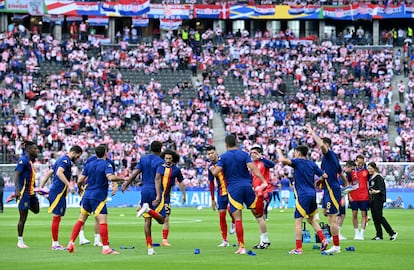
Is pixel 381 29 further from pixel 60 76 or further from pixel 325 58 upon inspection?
pixel 60 76

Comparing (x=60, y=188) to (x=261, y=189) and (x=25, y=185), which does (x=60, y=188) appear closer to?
(x=25, y=185)

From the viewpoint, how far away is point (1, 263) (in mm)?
18219

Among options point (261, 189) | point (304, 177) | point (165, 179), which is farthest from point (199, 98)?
point (304, 177)

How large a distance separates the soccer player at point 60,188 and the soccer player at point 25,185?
82cm

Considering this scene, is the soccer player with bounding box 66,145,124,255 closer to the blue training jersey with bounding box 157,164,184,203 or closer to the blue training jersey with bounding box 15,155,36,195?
the blue training jersey with bounding box 157,164,184,203

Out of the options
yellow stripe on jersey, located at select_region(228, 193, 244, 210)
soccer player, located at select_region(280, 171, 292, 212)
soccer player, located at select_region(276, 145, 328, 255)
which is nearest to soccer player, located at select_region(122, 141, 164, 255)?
yellow stripe on jersey, located at select_region(228, 193, 244, 210)

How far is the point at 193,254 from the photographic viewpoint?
802 inches

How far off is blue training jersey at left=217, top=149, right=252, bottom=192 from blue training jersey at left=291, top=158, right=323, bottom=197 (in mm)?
1027

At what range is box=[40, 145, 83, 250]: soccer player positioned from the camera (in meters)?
21.8

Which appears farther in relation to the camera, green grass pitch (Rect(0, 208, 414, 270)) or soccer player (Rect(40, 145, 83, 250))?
soccer player (Rect(40, 145, 83, 250))

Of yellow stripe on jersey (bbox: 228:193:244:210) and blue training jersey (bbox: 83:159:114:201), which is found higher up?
blue training jersey (bbox: 83:159:114:201)

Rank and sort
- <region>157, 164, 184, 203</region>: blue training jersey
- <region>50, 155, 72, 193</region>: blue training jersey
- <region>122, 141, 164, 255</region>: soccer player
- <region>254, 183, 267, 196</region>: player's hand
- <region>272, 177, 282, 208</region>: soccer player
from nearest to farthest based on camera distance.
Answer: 1. <region>122, 141, 164, 255</region>: soccer player
2. <region>254, 183, 267, 196</region>: player's hand
3. <region>157, 164, 184, 203</region>: blue training jersey
4. <region>50, 155, 72, 193</region>: blue training jersey
5. <region>272, 177, 282, 208</region>: soccer player

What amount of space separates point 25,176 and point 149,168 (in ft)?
12.6

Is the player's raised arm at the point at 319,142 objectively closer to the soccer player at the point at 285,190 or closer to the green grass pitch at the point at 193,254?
the green grass pitch at the point at 193,254
